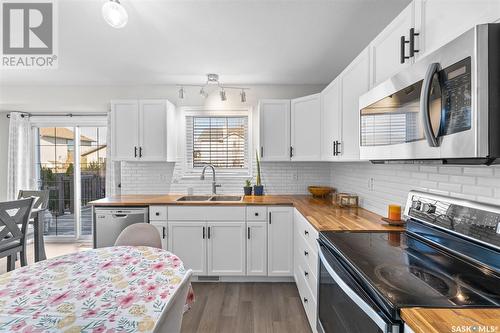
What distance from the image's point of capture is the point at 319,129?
300 cm

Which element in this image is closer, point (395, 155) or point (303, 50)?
point (395, 155)

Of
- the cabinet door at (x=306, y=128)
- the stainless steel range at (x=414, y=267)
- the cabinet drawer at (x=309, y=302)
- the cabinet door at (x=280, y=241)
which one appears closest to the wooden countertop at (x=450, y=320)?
the stainless steel range at (x=414, y=267)

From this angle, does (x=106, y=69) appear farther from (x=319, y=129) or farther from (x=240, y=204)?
(x=319, y=129)

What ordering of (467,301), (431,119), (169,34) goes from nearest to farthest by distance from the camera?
(467,301), (431,119), (169,34)

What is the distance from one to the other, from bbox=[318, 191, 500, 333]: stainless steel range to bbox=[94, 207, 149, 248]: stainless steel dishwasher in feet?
7.07

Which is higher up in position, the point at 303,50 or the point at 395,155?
the point at 303,50

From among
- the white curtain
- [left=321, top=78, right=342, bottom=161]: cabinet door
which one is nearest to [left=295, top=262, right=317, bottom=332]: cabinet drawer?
[left=321, top=78, right=342, bottom=161]: cabinet door

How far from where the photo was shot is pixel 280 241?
9.19ft

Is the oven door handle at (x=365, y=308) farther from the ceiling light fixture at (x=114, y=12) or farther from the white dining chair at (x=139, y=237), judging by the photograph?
the ceiling light fixture at (x=114, y=12)

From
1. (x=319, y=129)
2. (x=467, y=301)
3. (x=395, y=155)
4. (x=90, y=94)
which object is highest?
(x=90, y=94)

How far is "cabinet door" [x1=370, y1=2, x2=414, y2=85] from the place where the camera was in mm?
1302

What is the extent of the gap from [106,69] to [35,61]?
70 centimetres

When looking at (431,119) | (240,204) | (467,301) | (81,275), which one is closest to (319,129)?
(240,204)

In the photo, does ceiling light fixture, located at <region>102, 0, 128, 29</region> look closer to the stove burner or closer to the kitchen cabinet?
the kitchen cabinet
